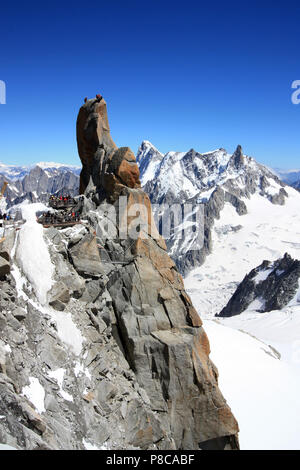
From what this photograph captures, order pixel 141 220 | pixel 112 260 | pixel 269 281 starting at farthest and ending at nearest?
pixel 269 281 → pixel 141 220 → pixel 112 260

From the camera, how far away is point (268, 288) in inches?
6152

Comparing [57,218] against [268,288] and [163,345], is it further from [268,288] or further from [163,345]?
[268,288]

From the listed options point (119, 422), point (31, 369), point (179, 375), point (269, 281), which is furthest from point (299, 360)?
point (269, 281)

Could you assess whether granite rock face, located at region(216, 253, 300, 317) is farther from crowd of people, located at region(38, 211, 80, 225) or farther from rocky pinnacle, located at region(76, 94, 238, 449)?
crowd of people, located at region(38, 211, 80, 225)

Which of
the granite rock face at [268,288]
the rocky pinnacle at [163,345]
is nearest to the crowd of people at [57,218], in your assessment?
the rocky pinnacle at [163,345]

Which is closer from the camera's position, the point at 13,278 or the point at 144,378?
the point at 13,278

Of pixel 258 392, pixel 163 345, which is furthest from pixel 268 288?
pixel 163 345

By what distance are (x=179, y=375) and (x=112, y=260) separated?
10214 millimetres

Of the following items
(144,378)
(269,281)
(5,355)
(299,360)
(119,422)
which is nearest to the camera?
(5,355)

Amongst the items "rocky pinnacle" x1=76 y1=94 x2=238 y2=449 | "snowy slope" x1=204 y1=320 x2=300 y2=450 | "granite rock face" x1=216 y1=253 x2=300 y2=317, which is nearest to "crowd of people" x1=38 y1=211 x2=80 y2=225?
"rocky pinnacle" x1=76 y1=94 x2=238 y2=449

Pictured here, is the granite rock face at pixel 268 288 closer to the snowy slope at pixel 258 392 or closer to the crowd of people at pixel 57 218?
the snowy slope at pixel 258 392

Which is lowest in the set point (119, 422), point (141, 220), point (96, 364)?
point (119, 422)
